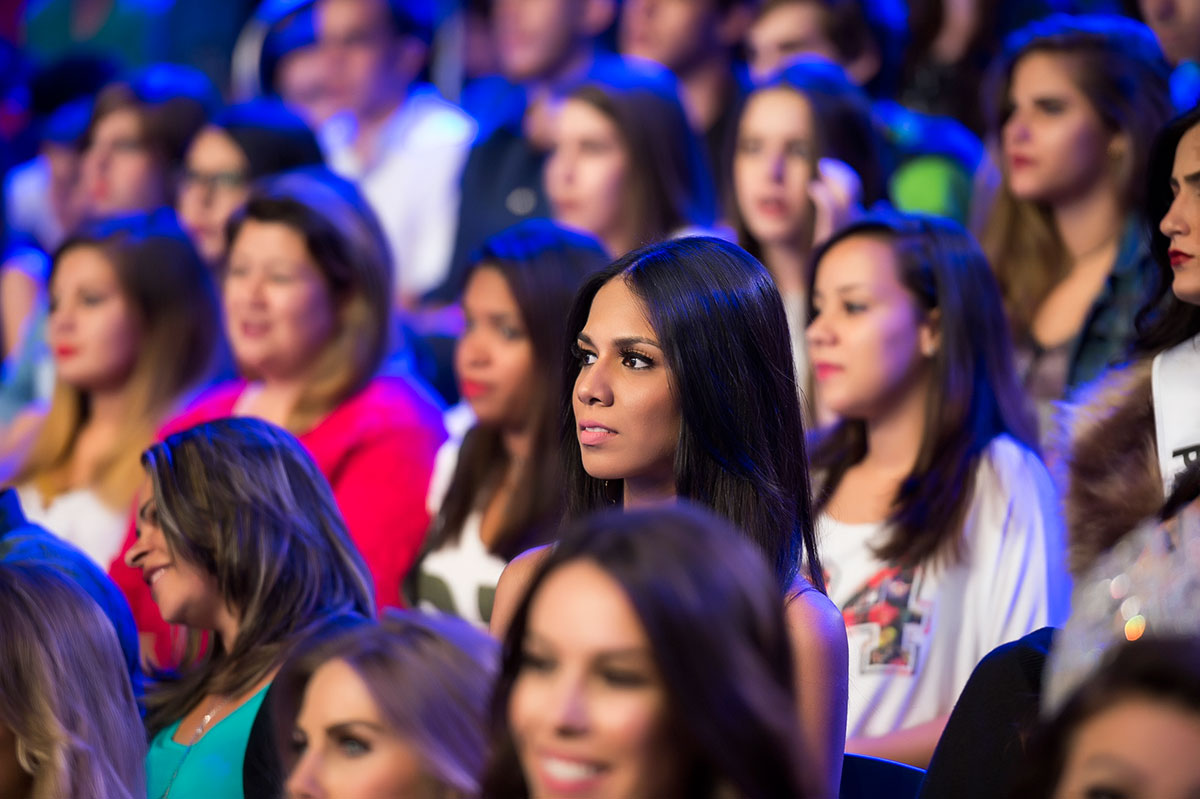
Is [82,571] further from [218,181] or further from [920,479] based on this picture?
[218,181]

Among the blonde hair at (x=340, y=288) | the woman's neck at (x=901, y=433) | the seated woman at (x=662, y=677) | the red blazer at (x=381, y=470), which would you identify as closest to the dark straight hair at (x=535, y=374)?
the red blazer at (x=381, y=470)

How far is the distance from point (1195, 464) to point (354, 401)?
230cm

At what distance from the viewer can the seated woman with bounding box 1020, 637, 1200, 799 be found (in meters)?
1.44

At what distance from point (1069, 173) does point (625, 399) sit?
6.59 ft

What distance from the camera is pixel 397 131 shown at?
562 centimetres

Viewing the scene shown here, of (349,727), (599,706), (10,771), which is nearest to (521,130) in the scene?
(10,771)

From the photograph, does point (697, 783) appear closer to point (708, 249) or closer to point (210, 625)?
point (708, 249)

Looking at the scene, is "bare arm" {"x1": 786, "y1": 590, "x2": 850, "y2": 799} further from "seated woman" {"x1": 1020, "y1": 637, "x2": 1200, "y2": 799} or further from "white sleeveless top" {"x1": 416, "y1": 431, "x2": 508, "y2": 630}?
"white sleeveless top" {"x1": 416, "y1": 431, "x2": 508, "y2": 630}

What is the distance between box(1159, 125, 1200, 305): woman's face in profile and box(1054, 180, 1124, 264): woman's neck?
1072 millimetres

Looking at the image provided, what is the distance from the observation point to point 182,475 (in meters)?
2.76

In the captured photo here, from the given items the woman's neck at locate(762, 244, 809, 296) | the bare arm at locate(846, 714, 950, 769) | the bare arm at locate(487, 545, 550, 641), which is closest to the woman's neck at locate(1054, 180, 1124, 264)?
the woman's neck at locate(762, 244, 809, 296)

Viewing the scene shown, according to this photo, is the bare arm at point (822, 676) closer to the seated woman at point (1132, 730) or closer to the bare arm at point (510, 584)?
the bare arm at point (510, 584)

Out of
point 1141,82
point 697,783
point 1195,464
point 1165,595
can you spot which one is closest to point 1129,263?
point 1141,82

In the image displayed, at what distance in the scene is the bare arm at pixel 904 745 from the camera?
288cm
